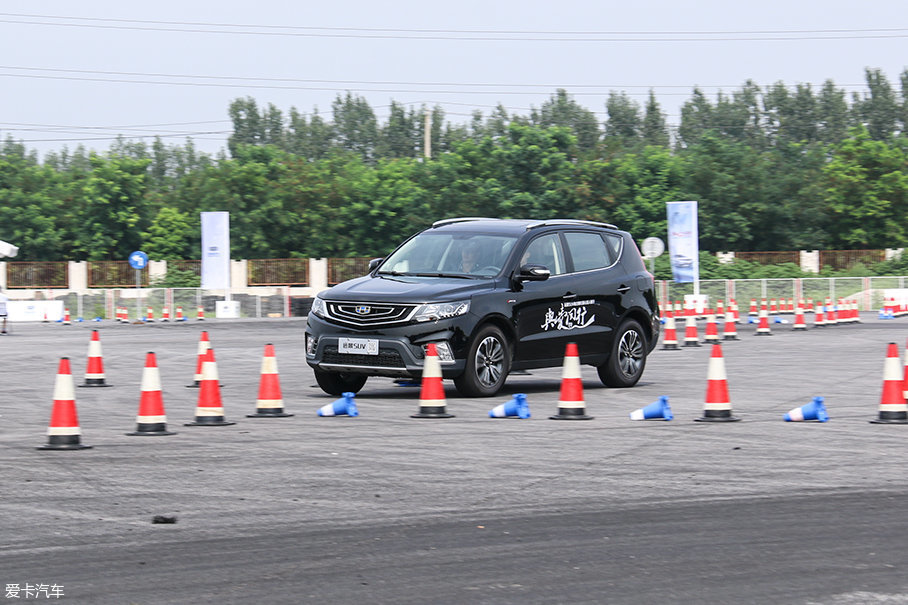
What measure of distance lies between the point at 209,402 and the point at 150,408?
0.89 metres

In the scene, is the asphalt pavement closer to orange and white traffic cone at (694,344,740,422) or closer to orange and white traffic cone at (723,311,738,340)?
orange and white traffic cone at (694,344,740,422)

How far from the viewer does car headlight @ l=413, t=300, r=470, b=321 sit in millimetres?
13805

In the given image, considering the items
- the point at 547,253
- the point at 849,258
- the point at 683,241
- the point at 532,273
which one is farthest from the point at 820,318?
the point at 849,258

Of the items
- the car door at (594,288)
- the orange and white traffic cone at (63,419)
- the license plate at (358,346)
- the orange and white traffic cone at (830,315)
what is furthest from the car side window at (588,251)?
the orange and white traffic cone at (830,315)

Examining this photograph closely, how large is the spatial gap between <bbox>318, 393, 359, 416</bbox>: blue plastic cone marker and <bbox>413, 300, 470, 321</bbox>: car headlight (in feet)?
5.44

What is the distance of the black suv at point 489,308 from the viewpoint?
45.5 feet

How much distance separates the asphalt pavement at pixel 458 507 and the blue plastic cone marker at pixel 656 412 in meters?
0.10

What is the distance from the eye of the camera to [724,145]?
69.8m

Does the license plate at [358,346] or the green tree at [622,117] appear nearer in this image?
the license plate at [358,346]

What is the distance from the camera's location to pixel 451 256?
15.1 m

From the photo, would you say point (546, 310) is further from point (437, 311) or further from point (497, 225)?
point (437, 311)

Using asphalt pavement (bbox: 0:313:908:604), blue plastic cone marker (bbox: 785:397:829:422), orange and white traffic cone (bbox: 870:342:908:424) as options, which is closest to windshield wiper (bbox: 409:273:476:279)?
asphalt pavement (bbox: 0:313:908:604)

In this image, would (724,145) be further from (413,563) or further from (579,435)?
(413,563)

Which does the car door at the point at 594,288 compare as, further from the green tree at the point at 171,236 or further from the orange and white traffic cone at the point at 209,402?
the green tree at the point at 171,236
